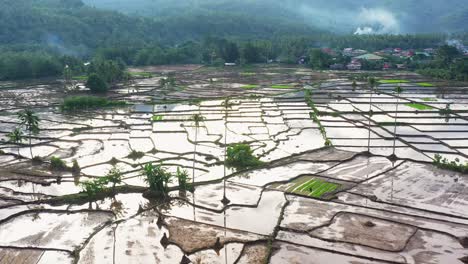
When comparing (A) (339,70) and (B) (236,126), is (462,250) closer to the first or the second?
(B) (236,126)

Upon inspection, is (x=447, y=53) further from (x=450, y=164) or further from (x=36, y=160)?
(x=36, y=160)

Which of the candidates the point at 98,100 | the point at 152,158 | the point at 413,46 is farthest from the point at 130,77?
the point at 413,46

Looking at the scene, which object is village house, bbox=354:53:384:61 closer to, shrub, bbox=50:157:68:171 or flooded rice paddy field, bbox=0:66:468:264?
flooded rice paddy field, bbox=0:66:468:264

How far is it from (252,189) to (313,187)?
3.28m

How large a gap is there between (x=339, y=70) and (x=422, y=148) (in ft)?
160

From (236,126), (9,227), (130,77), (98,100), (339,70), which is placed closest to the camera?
(9,227)

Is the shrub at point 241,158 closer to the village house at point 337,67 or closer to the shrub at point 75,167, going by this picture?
the shrub at point 75,167

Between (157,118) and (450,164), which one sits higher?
(157,118)

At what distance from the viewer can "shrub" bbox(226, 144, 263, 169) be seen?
89.1 ft

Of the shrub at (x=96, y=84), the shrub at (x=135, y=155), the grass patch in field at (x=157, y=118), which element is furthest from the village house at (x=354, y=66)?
the shrub at (x=135, y=155)

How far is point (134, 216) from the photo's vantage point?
67.0 ft

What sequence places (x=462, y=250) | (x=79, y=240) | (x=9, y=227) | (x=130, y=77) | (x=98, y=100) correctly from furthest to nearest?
1. (x=130, y=77)
2. (x=98, y=100)
3. (x=9, y=227)
4. (x=79, y=240)
5. (x=462, y=250)

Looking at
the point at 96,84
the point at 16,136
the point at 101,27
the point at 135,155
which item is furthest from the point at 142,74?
the point at 101,27

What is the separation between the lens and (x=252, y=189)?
23.5 metres
